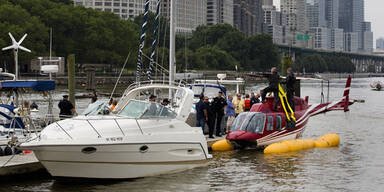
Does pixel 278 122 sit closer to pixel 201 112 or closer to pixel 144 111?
pixel 201 112

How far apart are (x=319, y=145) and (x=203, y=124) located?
5.75 m

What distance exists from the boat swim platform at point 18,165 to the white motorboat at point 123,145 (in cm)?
155

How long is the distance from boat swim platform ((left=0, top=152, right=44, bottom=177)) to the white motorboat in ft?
5.10

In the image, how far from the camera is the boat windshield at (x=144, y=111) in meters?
18.0

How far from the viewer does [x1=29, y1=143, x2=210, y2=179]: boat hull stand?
53.1ft

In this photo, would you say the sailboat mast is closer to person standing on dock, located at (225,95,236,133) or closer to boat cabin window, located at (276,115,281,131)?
person standing on dock, located at (225,95,236,133)

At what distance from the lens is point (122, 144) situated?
1666 cm

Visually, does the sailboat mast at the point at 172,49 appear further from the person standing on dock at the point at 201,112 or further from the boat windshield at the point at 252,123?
the boat windshield at the point at 252,123

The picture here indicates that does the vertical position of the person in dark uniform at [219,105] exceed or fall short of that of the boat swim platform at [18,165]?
it exceeds it

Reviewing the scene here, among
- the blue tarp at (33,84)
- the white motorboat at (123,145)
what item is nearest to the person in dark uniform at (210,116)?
the white motorboat at (123,145)

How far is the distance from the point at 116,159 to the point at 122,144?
0.50 metres

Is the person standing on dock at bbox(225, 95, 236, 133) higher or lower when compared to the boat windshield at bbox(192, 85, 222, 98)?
lower

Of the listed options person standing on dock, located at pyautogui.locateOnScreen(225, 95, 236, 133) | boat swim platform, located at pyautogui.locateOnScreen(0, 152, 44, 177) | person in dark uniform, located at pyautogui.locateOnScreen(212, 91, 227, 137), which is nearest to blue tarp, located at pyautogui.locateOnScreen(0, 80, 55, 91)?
boat swim platform, located at pyautogui.locateOnScreen(0, 152, 44, 177)

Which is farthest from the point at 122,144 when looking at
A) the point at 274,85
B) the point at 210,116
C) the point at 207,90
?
the point at 207,90
